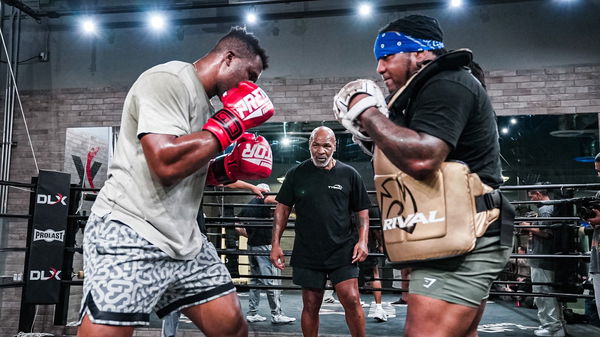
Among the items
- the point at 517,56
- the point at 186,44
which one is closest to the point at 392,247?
the point at 517,56

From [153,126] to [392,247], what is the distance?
2.87 feet

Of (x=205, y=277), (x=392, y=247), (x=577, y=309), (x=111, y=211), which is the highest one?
(x=111, y=211)

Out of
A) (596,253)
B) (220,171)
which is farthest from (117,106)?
(596,253)

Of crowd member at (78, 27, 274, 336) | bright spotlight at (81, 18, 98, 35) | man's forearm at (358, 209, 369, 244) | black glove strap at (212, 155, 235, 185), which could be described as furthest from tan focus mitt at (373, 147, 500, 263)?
bright spotlight at (81, 18, 98, 35)

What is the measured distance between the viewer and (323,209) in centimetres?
363

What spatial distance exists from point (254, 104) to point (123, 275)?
74cm

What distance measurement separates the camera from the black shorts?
3471mm

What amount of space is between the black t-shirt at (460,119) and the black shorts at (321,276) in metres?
2.02

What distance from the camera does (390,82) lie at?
177cm

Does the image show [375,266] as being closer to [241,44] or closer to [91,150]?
[91,150]

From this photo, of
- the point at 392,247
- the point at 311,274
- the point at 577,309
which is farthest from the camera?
the point at 577,309

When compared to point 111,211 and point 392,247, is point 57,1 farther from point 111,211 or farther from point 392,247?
point 392,247

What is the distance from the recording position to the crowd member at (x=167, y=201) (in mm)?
1616

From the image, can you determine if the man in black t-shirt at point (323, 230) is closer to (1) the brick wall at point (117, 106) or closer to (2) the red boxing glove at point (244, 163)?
(2) the red boxing glove at point (244, 163)
